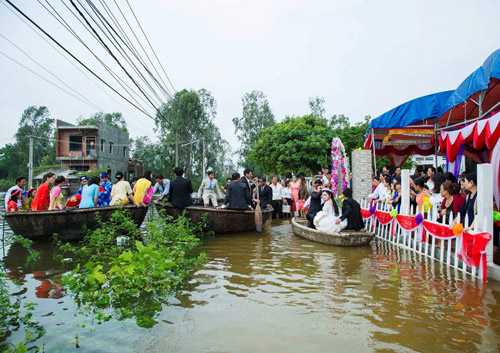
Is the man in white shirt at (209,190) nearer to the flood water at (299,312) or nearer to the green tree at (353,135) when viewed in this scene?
the flood water at (299,312)

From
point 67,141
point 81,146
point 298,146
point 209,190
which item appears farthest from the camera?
point 81,146

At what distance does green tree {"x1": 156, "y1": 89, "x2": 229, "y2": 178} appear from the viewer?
38.1 meters

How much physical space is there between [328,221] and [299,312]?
460 cm

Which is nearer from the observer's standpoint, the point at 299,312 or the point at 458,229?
the point at 299,312

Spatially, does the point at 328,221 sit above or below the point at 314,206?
below

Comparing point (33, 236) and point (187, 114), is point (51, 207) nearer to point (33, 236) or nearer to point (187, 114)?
point (33, 236)

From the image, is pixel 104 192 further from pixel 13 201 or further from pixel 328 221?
pixel 328 221

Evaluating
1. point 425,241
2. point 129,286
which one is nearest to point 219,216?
Result: point 425,241

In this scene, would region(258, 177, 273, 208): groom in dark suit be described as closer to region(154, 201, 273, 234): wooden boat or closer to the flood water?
region(154, 201, 273, 234): wooden boat

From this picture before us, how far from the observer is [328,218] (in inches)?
338

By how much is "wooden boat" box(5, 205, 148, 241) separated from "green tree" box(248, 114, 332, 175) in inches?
664

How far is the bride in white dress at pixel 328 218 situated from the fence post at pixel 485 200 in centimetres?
345

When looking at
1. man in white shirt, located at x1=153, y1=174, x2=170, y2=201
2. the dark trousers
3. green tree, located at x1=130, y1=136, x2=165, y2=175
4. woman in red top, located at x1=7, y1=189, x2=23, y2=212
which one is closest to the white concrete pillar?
the dark trousers

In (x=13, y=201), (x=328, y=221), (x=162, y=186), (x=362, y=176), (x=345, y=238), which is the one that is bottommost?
(x=345, y=238)
